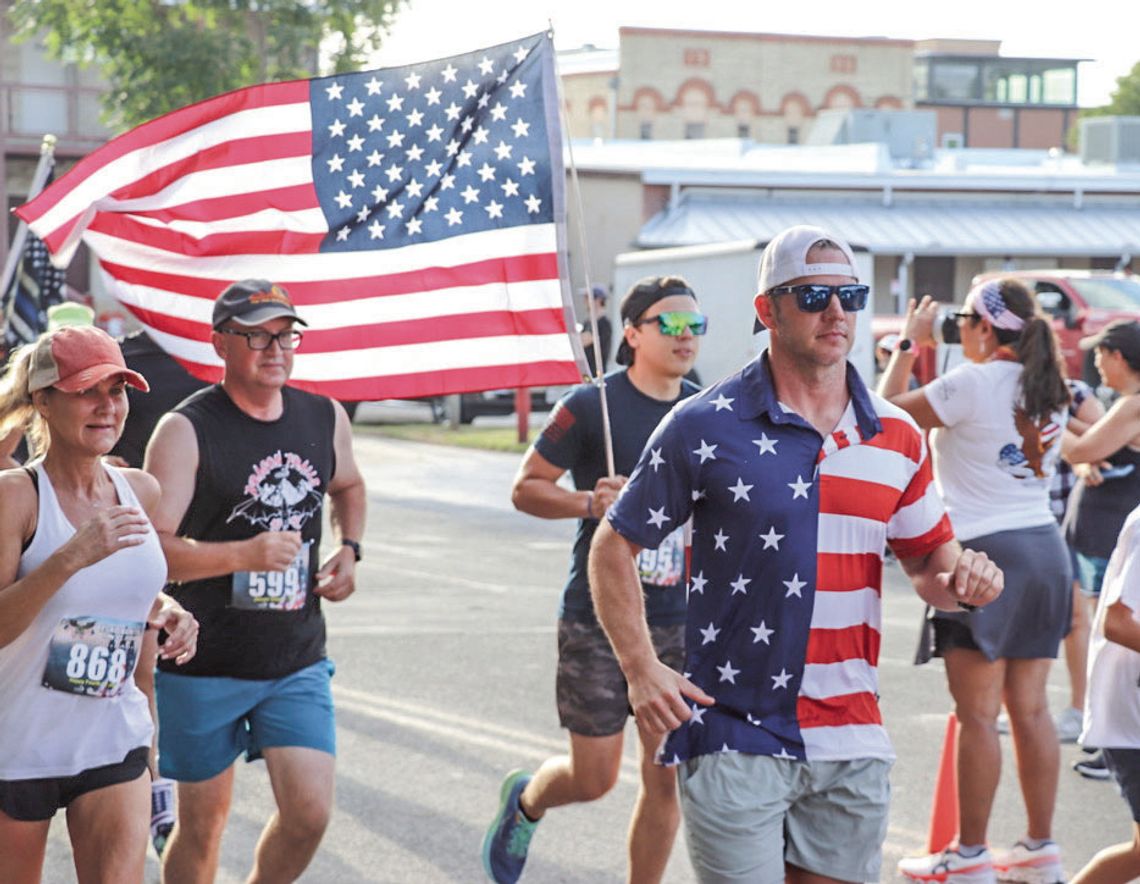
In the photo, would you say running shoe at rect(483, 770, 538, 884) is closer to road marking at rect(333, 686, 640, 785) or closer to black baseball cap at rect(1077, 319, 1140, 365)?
road marking at rect(333, 686, 640, 785)

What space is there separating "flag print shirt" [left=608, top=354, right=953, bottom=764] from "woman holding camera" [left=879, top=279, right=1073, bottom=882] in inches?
90.1

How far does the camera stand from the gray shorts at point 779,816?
175 inches

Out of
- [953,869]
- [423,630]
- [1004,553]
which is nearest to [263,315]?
[1004,553]

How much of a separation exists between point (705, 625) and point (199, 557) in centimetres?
173

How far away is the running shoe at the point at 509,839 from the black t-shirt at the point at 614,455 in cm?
69

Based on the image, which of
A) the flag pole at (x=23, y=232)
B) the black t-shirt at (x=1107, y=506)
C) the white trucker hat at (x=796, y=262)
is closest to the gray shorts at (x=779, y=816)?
the white trucker hat at (x=796, y=262)

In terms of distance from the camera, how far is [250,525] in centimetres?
579

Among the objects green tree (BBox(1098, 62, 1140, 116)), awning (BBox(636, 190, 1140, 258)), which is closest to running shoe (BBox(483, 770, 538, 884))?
awning (BBox(636, 190, 1140, 258))

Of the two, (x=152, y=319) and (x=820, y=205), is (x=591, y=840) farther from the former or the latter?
(x=820, y=205)

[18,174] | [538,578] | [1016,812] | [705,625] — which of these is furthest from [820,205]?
[705,625]

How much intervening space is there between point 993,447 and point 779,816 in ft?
8.99

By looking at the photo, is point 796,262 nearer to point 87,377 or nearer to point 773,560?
point 773,560

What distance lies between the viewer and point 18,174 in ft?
153

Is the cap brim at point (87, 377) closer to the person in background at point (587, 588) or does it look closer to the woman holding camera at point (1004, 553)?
the person in background at point (587, 588)
